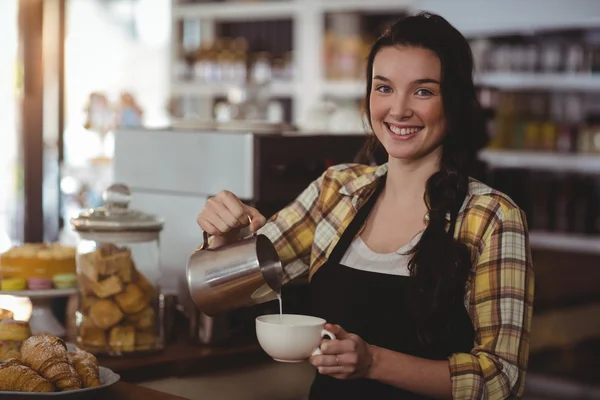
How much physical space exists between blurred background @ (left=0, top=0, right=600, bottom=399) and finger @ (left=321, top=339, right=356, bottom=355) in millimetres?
1357

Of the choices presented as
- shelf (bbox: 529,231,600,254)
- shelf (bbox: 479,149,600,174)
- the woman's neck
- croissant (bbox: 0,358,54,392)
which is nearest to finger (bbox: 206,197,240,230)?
the woman's neck

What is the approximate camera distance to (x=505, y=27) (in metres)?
4.14

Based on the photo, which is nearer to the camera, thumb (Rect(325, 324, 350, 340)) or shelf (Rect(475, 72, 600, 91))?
thumb (Rect(325, 324, 350, 340))

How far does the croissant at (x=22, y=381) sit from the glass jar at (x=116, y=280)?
1.30 ft

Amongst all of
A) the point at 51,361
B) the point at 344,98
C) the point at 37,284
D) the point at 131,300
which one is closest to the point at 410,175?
the point at 131,300

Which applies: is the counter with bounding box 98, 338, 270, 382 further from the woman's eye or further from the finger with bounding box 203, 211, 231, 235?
the woman's eye

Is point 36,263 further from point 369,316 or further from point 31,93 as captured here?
point 31,93

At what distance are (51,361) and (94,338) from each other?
38cm

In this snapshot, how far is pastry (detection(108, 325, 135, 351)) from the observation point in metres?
1.72

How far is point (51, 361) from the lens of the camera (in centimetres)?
135

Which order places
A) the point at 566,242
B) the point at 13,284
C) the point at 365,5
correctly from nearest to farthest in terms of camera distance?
the point at 13,284, the point at 566,242, the point at 365,5

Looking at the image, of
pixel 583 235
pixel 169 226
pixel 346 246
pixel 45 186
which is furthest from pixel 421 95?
pixel 583 235

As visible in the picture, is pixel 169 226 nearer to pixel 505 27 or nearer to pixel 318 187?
pixel 318 187

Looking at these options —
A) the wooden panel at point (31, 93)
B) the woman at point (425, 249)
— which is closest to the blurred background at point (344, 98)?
the wooden panel at point (31, 93)
